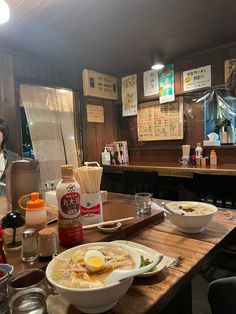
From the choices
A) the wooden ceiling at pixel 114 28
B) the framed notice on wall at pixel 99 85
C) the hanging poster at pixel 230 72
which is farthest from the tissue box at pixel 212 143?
the framed notice on wall at pixel 99 85

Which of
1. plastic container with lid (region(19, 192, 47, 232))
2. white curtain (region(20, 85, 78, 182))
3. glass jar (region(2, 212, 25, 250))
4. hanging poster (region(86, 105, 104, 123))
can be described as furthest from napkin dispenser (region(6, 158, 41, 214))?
hanging poster (region(86, 105, 104, 123))

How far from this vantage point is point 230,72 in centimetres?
273

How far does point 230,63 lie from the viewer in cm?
274

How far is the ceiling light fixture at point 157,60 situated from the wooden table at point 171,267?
2.25 meters

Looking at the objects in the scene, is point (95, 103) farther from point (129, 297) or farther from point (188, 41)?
point (129, 297)

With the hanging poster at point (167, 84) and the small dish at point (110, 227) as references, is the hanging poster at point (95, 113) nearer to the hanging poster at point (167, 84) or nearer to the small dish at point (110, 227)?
the hanging poster at point (167, 84)

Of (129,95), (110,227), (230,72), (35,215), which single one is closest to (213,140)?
(230,72)

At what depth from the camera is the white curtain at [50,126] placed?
114 inches

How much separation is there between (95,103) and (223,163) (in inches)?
79.6

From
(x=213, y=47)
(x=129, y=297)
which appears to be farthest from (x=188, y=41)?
(x=129, y=297)

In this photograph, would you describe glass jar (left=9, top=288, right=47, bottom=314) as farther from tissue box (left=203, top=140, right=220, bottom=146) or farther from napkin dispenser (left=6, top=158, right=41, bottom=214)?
tissue box (left=203, top=140, right=220, bottom=146)

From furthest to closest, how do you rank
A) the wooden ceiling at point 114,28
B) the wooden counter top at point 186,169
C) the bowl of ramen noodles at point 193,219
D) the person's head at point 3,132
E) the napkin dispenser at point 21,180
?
1. the person's head at point 3,132
2. the wooden counter top at point 186,169
3. the wooden ceiling at point 114,28
4. the napkin dispenser at point 21,180
5. the bowl of ramen noodles at point 193,219

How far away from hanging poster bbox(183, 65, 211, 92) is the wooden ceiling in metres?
0.25

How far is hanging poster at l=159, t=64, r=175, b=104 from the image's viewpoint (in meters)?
3.20
